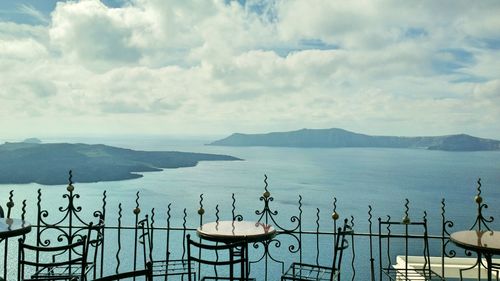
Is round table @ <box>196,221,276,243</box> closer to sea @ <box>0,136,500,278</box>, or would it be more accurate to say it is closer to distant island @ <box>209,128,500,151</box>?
sea @ <box>0,136,500,278</box>

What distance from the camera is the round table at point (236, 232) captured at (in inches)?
183

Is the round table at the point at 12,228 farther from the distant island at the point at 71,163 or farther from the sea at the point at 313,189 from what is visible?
the distant island at the point at 71,163

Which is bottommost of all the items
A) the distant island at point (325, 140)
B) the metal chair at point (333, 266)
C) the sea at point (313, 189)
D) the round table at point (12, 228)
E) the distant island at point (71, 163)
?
the sea at point (313, 189)

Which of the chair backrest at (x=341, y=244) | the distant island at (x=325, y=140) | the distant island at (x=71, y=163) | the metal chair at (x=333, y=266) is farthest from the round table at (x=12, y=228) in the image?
the distant island at (x=325, y=140)

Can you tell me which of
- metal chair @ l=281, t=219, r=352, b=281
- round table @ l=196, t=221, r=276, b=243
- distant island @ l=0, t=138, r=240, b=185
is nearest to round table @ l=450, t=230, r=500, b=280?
metal chair @ l=281, t=219, r=352, b=281

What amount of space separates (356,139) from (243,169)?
84757mm

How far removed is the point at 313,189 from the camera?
272 ft

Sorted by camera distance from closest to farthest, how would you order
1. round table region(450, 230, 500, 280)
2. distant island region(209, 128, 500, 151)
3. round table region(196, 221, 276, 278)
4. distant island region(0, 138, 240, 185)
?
round table region(450, 230, 500, 280) < round table region(196, 221, 276, 278) < distant island region(0, 138, 240, 185) < distant island region(209, 128, 500, 151)

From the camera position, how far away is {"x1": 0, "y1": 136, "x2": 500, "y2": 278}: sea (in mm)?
59750

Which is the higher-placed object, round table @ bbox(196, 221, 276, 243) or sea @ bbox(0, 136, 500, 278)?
round table @ bbox(196, 221, 276, 243)

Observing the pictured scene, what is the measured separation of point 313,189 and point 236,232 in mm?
79418

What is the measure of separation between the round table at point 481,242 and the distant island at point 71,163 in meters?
85.5

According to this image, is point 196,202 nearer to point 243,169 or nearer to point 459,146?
point 243,169

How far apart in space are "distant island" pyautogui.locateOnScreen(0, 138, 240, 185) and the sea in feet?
8.55
